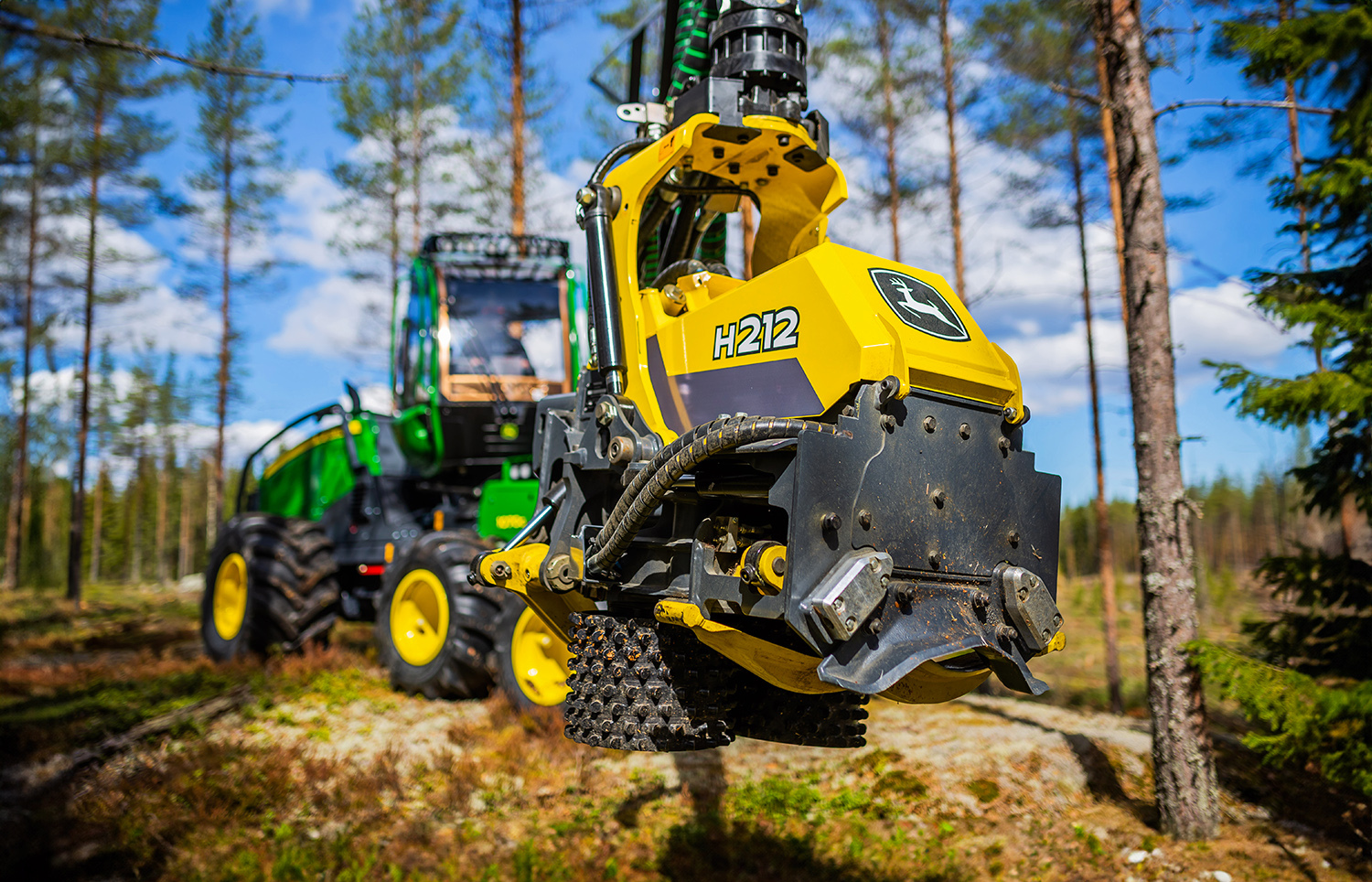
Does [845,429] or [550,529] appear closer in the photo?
[845,429]

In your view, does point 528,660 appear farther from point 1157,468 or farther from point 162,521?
point 162,521

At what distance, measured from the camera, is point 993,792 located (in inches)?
258

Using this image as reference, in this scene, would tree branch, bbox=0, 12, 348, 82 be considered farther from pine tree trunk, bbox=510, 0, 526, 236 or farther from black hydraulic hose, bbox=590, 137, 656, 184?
pine tree trunk, bbox=510, 0, 526, 236

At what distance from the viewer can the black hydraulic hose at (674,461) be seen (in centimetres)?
271

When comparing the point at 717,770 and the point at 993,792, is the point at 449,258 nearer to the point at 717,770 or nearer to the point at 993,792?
the point at 717,770

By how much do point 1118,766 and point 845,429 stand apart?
18.9ft

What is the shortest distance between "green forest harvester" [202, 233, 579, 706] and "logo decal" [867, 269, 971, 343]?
15.4ft

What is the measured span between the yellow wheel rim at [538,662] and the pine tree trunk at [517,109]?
7.36m

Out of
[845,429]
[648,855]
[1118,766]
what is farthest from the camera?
[1118,766]

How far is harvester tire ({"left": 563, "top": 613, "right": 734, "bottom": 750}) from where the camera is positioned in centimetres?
325

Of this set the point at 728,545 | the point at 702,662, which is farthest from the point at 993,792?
the point at 728,545

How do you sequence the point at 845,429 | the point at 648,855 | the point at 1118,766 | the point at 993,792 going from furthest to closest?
1. the point at 1118,766
2. the point at 993,792
3. the point at 648,855
4. the point at 845,429

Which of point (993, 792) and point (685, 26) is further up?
→ point (685, 26)

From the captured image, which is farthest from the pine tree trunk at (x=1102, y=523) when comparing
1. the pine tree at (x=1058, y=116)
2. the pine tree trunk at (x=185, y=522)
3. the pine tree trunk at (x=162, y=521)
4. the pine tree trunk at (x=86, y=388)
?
the pine tree trunk at (x=162, y=521)
